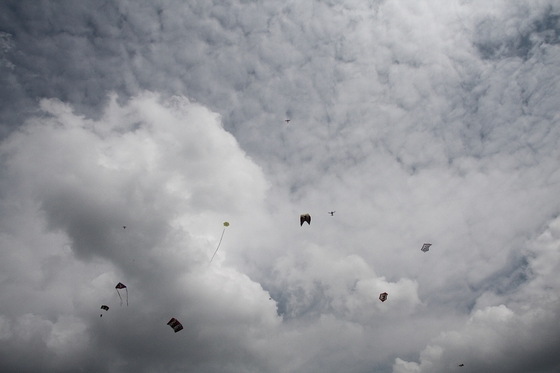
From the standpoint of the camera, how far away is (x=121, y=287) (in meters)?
44.3

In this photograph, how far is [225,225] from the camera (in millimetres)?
43875

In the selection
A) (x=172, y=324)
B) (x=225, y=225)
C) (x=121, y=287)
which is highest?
(x=225, y=225)

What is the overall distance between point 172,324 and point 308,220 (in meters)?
31.6

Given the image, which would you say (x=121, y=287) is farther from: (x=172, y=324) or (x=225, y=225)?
(x=225, y=225)

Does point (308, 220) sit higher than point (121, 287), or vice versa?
point (308, 220)

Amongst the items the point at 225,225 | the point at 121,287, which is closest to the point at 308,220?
the point at 225,225

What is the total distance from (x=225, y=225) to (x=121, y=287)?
23019 millimetres

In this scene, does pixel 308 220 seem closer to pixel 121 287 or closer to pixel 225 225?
pixel 225 225

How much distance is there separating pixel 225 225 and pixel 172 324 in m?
20.5

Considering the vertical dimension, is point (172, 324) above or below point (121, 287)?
below

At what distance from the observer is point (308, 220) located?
4422 centimetres

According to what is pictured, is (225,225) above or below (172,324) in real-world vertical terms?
above

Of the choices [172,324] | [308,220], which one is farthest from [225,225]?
[172,324]

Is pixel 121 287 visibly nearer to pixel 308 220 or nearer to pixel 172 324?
pixel 172 324
